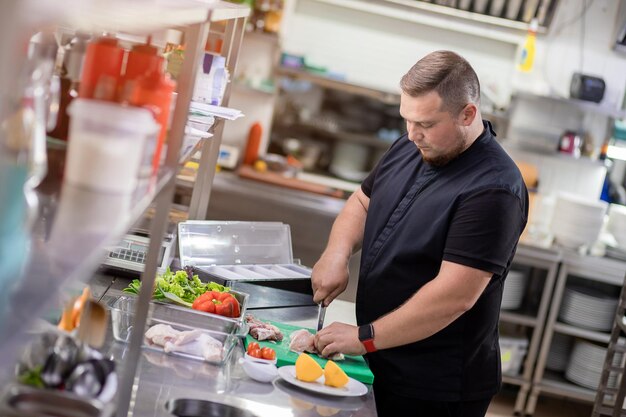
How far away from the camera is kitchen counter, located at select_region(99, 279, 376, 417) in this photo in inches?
87.3

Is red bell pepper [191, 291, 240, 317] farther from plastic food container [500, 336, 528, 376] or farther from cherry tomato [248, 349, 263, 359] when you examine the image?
plastic food container [500, 336, 528, 376]

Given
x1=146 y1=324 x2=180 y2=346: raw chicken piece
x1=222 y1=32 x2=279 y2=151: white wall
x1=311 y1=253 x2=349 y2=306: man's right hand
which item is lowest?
x1=146 y1=324 x2=180 y2=346: raw chicken piece

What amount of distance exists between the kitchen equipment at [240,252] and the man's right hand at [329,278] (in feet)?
0.65

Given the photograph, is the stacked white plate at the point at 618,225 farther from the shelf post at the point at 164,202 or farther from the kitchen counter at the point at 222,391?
the shelf post at the point at 164,202

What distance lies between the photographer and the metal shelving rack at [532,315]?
591 cm

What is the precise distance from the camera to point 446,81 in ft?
9.04

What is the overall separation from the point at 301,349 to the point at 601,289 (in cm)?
423

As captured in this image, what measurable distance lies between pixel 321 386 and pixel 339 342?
0.26 meters

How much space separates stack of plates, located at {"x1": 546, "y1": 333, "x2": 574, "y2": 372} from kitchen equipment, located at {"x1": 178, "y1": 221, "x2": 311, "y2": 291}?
3165mm

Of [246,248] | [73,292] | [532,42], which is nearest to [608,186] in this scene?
[532,42]

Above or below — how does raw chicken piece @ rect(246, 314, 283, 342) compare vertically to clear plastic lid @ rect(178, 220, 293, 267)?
below

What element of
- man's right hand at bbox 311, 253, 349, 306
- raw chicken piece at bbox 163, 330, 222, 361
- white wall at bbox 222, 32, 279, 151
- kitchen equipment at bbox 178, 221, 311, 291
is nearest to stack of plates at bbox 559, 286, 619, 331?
white wall at bbox 222, 32, 279, 151

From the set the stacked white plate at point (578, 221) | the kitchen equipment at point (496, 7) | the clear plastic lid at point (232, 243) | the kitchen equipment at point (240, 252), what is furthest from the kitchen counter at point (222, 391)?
the kitchen equipment at point (496, 7)

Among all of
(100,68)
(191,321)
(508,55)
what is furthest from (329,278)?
(508,55)
